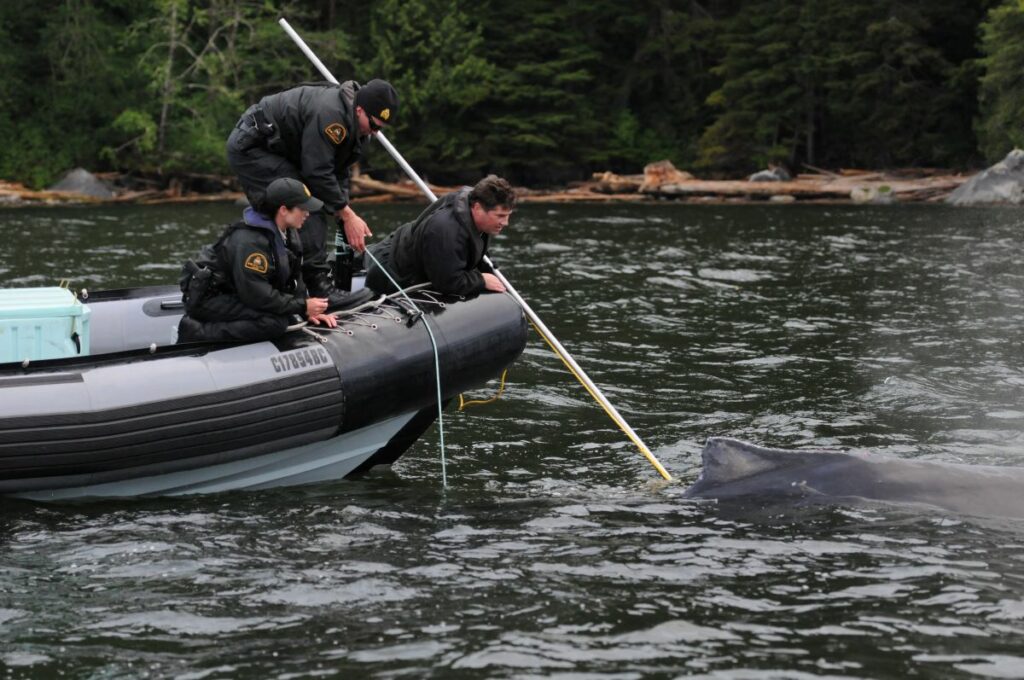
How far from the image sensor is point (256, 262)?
296 inches

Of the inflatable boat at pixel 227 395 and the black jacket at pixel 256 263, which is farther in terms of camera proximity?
the black jacket at pixel 256 263

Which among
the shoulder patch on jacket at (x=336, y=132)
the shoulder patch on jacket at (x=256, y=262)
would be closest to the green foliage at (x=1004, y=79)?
the shoulder patch on jacket at (x=336, y=132)

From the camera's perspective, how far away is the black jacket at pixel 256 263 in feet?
24.7

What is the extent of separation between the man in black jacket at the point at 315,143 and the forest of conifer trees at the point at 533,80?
79.9ft

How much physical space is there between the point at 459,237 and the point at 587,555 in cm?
241

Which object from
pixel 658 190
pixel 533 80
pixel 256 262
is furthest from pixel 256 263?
pixel 533 80

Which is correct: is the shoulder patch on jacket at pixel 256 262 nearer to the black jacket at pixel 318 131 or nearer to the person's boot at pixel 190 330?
the person's boot at pixel 190 330

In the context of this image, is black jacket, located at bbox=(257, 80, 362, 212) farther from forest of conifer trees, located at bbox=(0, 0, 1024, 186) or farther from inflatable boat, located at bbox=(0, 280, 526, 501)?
forest of conifer trees, located at bbox=(0, 0, 1024, 186)

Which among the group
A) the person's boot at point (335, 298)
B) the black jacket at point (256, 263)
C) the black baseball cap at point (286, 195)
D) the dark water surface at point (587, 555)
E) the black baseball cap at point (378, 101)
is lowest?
the dark water surface at point (587, 555)

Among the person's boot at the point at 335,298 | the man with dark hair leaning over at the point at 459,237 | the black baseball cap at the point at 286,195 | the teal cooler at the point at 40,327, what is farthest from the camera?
the person's boot at the point at 335,298

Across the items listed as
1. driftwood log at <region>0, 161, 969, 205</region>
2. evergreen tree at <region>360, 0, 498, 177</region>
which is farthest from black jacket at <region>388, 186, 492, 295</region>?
evergreen tree at <region>360, 0, 498, 177</region>

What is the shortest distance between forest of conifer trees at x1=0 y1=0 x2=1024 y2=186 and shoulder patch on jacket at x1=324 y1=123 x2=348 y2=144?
24505mm

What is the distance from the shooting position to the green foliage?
95.0 feet

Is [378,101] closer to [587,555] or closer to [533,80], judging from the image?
[587,555]
